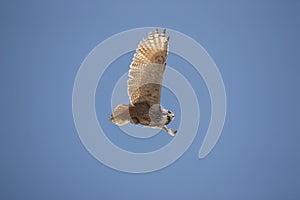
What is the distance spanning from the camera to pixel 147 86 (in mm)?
2742

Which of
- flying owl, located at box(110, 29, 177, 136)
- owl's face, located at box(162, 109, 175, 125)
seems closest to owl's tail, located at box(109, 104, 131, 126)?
flying owl, located at box(110, 29, 177, 136)

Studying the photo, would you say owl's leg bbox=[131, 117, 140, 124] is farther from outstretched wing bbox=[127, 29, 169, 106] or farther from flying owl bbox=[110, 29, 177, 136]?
outstretched wing bbox=[127, 29, 169, 106]

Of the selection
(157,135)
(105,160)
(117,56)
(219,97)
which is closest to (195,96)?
(219,97)

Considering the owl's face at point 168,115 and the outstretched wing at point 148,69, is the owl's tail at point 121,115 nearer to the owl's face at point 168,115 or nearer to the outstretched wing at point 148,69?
the outstretched wing at point 148,69

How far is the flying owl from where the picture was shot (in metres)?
2.63

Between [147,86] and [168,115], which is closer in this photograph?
[168,115]

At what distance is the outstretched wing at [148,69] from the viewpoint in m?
2.69

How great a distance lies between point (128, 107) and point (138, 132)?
23 cm

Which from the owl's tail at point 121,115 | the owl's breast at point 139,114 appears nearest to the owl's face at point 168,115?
the owl's breast at point 139,114

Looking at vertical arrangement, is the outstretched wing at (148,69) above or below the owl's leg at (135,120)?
above

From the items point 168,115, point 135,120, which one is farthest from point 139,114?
point 168,115

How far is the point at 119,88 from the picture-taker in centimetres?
271

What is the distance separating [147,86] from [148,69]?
0.13 metres

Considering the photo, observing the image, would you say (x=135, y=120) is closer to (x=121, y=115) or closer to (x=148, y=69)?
(x=121, y=115)
